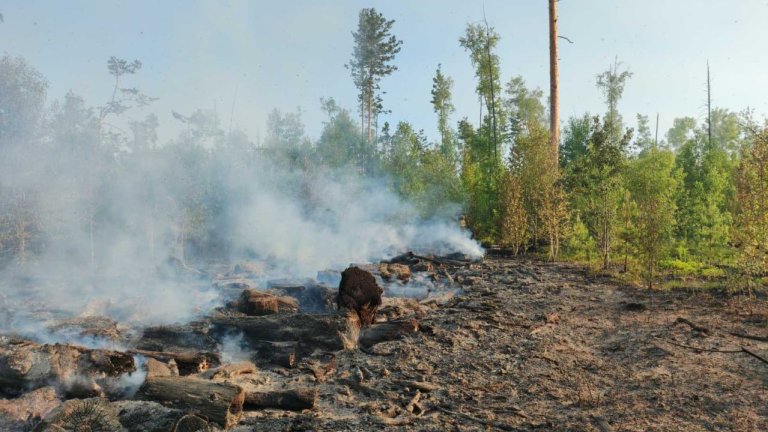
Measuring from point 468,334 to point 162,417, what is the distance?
5.76m

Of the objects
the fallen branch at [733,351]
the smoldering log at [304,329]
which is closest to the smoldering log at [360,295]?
the smoldering log at [304,329]

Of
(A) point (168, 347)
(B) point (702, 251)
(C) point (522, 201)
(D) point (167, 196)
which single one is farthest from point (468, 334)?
(D) point (167, 196)

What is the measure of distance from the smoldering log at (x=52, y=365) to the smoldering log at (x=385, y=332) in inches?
152

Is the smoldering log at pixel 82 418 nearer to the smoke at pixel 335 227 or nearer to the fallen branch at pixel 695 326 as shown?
the fallen branch at pixel 695 326

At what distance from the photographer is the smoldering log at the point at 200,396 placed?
4.69 m

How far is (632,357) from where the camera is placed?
704 cm

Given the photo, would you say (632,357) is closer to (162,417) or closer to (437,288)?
(162,417)

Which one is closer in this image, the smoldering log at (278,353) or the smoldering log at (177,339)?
the smoldering log at (278,353)

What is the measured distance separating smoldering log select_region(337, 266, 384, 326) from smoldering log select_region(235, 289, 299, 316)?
6.70ft

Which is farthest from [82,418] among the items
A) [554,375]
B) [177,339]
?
[554,375]

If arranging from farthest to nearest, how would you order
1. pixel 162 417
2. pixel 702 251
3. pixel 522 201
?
pixel 522 201
pixel 702 251
pixel 162 417

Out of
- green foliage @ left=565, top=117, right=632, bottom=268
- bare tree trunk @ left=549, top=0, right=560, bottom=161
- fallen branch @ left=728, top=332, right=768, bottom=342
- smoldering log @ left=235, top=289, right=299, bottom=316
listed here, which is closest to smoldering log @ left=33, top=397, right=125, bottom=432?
smoldering log @ left=235, top=289, right=299, bottom=316

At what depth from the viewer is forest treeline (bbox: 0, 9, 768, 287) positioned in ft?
49.1

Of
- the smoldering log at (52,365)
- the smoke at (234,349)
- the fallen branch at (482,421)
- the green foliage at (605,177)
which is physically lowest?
the smoke at (234,349)
